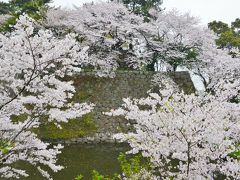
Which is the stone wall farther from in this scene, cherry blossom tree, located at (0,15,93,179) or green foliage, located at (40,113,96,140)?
cherry blossom tree, located at (0,15,93,179)

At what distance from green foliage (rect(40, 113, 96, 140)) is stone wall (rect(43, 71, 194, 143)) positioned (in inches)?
11.8

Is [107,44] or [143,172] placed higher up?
[107,44]

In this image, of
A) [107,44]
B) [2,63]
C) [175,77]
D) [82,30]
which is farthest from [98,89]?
[2,63]

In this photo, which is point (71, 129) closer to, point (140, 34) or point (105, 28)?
point (105, 28)

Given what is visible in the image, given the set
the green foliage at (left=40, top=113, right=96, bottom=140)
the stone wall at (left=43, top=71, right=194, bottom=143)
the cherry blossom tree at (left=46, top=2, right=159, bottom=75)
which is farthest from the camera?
the cherry blossom tree at (left=46, top=2, right=159, bottom=75)

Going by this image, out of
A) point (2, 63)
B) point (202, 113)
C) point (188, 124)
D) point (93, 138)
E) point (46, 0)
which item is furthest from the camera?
point (46, 0)

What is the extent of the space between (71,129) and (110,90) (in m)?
3.68

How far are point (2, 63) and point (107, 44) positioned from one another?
9.45m

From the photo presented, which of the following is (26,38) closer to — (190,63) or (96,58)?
(96,58)

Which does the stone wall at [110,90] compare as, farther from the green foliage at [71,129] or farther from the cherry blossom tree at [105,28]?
the cherry blossom tree at [105,28]

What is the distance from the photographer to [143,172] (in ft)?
10.5

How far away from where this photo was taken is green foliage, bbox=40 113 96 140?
976 cm

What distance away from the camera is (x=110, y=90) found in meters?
12.3

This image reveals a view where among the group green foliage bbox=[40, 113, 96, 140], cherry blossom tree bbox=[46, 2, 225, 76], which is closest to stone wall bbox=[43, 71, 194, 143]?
green foliage bbox=[40, 113, 96, 140]
